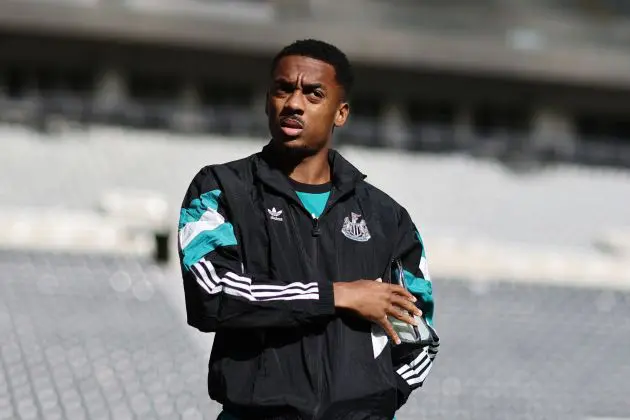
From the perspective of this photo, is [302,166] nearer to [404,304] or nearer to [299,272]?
[299,272]

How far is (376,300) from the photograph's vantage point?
2633 millimetres

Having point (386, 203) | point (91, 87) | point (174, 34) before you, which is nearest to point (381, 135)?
point (174, 34)

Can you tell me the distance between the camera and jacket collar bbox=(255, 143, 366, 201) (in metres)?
2.69

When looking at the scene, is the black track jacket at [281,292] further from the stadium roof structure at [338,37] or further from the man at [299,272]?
the stadium roof structure at [338,37]

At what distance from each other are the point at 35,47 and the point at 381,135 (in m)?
12.3

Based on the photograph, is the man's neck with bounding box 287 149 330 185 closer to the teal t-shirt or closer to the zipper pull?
the teal t-shirt

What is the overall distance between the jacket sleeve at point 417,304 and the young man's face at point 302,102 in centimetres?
30

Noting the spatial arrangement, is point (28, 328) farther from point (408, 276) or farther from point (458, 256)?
point (408, 276)

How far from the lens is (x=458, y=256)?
13008 millimetres

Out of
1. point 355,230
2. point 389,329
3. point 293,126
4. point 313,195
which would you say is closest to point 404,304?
point 389,329

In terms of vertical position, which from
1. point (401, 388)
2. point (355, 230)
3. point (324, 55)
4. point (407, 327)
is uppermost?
point (324, 55)

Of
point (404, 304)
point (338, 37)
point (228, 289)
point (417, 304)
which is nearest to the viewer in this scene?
point (228, 289)

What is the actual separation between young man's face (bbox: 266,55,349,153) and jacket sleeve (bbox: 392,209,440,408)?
0.30 meters

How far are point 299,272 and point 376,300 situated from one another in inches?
7.0
